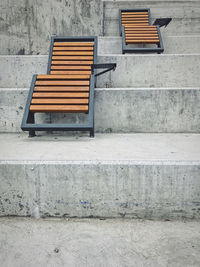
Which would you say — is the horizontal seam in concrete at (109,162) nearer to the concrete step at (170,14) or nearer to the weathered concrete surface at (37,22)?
the weathered concrete surface at (37,22)

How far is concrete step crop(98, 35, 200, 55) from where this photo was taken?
5.00m

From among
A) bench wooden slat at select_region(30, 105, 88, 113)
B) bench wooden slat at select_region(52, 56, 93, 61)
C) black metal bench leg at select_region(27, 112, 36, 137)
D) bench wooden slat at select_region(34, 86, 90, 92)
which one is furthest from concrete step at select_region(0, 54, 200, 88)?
black metal bench leg at select_region(27, 112, 36, 137)

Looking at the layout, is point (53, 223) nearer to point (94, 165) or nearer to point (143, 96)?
point (94, 165)

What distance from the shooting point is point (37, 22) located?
5.95m

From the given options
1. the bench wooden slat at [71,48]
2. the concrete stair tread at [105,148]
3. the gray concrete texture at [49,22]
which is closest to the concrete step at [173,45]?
the bench wooden slat at [71,48]

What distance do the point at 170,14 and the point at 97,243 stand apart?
7.37 meters

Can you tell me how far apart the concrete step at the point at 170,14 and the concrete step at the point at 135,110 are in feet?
14.5

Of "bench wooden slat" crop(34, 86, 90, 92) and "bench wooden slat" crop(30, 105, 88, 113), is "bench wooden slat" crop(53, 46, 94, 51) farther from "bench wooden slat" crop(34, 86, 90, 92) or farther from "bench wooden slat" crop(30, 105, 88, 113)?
"bench wooden slat" crop(30, 105, 88, 113)

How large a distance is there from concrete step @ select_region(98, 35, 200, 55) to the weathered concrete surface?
60.2 inches

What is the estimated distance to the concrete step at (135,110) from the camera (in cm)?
314

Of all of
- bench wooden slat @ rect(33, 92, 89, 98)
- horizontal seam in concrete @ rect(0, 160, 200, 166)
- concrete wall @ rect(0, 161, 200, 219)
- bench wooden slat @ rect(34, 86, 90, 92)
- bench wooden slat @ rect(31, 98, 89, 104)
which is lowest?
concrete wall @ rect(0, 161, 200, 219)

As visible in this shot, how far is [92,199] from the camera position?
1968 millimetres

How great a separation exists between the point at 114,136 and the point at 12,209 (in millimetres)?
1587

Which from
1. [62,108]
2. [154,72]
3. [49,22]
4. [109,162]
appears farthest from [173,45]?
[109,162]
